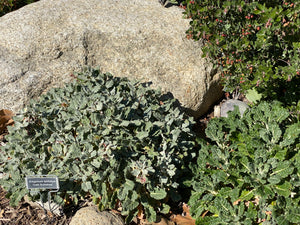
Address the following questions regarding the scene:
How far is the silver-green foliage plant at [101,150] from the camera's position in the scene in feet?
8.34

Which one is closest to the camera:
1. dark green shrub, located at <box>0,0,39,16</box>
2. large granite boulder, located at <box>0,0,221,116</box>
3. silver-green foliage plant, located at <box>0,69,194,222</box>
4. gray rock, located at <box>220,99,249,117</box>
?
silver-green foliage plant, located at <box>0,69,194,222</box>

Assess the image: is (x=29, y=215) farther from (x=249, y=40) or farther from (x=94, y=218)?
(x=249, y=40)

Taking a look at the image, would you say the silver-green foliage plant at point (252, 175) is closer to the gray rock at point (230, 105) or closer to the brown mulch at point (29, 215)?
the gray rock at point (230, 105)

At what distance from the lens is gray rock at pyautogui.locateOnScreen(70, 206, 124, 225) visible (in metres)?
2.45

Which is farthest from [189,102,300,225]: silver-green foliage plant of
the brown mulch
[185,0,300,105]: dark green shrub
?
the brown mulch

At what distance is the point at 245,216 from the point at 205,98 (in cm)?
183

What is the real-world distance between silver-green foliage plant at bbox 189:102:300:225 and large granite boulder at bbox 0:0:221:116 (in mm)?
966

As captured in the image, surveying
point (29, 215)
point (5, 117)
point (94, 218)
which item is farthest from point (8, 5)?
point (94, 218)

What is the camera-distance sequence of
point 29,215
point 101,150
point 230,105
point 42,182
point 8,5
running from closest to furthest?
1. point 42,182
2. point 101,150
3. point 29,215
4. point 230,105
5. point 8,5

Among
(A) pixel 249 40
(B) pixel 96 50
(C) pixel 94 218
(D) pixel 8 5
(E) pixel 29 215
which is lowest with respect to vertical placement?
(E) pixel 29 215

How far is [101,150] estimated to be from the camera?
254cm

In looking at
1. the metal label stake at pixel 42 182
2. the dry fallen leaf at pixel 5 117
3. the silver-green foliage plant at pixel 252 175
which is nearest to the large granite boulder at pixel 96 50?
the dry fallen leaf at pixel 5 117

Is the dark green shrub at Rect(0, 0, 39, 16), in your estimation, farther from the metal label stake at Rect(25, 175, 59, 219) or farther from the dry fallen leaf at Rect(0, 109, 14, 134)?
the metal label stake at Rect(25, 175, 59, 219)

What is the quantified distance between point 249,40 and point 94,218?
263cm
